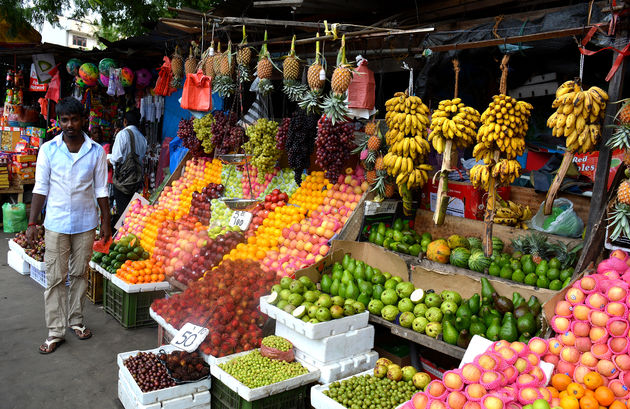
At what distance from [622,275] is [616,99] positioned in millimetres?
1016

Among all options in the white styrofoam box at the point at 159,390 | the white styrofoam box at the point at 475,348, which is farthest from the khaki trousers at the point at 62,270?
the white styrofoam box at the point at 475,348

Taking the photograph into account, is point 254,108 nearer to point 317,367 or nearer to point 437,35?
point 437,35

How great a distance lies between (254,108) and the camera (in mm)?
6039

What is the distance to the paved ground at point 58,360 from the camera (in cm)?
343

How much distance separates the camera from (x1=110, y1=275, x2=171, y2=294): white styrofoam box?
15.0 feet

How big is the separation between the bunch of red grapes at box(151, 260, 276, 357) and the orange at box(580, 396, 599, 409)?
2.08 meters

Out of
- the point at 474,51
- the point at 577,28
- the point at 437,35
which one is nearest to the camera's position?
the point at 577,28

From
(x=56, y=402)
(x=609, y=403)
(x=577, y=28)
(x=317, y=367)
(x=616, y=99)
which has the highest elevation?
(x=577, y=28)

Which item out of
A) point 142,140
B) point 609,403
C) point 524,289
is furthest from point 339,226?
point 142,140

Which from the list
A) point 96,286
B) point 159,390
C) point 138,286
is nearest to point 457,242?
point 159,390

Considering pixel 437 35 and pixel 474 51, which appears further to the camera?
pixel 474 51

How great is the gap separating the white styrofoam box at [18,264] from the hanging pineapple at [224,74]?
3554 millimetres

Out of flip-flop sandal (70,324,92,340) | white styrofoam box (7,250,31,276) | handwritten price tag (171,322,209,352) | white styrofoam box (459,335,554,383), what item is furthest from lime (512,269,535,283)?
white styrofoam box (7,250,31,276)

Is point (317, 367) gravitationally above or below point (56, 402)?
above
